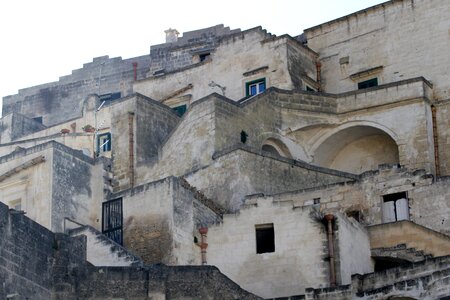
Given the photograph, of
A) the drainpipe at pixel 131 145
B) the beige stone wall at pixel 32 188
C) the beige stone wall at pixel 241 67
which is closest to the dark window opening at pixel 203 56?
the beige stone wall at pixel 241 67

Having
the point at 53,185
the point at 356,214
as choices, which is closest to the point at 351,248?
the point at 356,214

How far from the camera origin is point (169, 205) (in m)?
37.1

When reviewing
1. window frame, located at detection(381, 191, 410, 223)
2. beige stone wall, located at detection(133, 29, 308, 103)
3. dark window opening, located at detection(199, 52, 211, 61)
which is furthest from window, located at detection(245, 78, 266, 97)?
window frame, located at detection(381, 191, 410, 223)

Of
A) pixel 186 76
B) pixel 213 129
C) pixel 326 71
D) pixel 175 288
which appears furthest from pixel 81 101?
pixel 175 288

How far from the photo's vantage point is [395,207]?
40406 millimetres

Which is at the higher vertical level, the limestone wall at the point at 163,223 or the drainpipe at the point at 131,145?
the drainpipe at the point at 131,145

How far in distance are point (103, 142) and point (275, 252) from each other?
2012cm

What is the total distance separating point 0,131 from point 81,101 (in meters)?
4.35

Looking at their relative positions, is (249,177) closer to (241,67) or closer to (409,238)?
(409,238)

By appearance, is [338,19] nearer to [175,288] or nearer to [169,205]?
[169,205]

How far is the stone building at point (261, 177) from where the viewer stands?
31.8m

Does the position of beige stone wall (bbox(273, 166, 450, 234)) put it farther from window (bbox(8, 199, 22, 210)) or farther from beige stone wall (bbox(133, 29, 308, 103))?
beige stone wall (bbox(133, 29, 308, 103))

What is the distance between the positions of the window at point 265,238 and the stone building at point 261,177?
4cm

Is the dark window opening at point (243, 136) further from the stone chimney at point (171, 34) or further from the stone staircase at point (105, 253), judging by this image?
the stone chimney at point (171, 34)
